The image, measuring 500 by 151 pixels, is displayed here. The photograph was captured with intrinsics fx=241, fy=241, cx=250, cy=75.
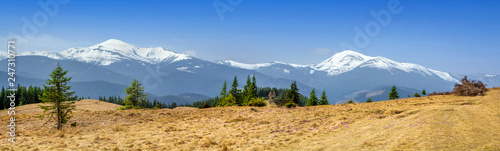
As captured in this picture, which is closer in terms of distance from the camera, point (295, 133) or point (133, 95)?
point (295, 133)

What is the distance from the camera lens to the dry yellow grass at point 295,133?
10.6m

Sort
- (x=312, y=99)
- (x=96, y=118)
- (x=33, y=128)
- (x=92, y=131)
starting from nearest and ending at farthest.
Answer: (x=92, y=131) < (x=33, y=128) < (x=96, y=118) < (x=312, y=99)

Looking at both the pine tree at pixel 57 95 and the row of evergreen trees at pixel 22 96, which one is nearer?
the pine tree at pixel 57 95

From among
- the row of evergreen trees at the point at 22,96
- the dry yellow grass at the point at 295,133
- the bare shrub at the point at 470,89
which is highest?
the row of evergreen trees at the point at 22,96

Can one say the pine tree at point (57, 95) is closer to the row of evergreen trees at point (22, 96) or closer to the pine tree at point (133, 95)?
the pine tree at point (133, 95)

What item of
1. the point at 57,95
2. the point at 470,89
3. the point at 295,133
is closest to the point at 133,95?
the point at 57,95

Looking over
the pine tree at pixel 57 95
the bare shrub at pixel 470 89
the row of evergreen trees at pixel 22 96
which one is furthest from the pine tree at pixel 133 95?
the row of evergreen trees at pixel 22 96

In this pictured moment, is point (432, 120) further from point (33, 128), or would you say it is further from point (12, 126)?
point (12, 126)

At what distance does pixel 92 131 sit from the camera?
60.7 ft

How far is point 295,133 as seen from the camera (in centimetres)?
1573

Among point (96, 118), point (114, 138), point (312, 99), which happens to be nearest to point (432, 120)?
point (114, 138)

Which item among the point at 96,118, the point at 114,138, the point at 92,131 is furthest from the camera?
the point at 96,118

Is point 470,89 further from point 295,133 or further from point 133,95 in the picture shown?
point 133,95

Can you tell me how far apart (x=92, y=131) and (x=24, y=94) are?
123m
